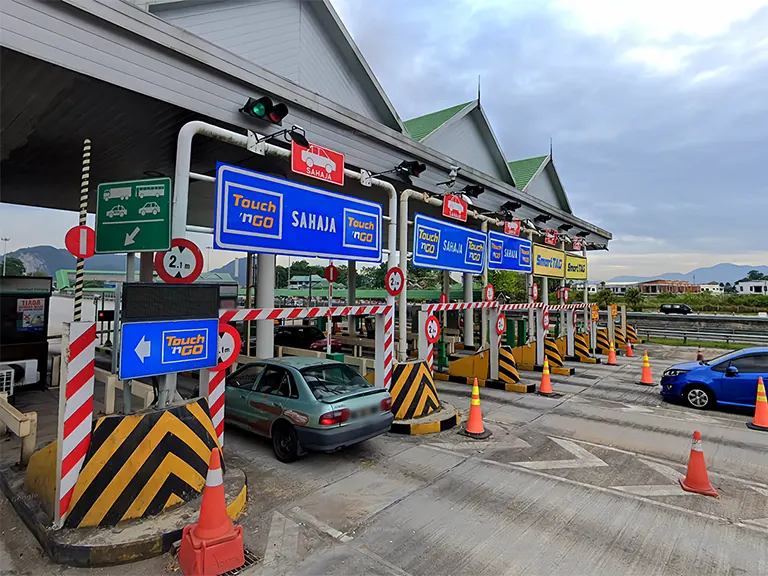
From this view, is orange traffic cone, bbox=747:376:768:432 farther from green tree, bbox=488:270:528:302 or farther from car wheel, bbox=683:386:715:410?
green tree, bbox=488:270:528:302

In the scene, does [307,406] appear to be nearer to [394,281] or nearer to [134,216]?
[134,216]

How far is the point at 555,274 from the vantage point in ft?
47.7

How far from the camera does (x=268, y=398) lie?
611 centimetres

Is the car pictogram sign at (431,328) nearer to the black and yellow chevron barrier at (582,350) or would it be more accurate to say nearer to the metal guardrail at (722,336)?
the black and yellow chevron barrier at (582,350)

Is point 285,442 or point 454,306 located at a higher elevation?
point 454,306

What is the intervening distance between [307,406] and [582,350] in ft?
44.1

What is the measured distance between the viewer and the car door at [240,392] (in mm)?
6473

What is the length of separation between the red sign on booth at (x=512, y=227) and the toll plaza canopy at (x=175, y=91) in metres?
1.03

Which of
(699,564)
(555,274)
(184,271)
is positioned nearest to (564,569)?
(699,564)

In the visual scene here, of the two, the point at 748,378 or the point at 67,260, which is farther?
the point at 67,260

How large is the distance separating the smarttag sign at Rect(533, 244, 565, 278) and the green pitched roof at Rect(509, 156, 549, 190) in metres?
4.71

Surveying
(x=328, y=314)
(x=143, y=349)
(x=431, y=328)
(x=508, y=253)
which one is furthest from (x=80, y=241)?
(x=508, y=253)

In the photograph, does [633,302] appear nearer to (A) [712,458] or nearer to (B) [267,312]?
(A) [712,458]

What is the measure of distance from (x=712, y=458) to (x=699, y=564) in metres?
3.36
